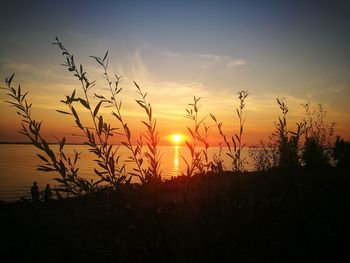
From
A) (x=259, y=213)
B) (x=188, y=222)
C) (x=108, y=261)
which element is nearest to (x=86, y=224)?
(x=108, y=261)

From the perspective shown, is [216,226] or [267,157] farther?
[267,157]

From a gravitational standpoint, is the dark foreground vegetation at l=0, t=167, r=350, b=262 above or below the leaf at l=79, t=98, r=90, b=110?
below

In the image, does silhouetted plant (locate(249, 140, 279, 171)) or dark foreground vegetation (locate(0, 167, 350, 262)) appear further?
silhouetted plant (locate(249, 140, 279, 171))

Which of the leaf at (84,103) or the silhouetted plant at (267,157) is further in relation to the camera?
the silhouetted plant at (267,157)

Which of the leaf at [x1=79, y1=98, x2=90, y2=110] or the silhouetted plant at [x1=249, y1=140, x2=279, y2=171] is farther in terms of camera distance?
the silhouetted plant at [x1=249, y1=140, x2=279, y2=171]

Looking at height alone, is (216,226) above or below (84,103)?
below

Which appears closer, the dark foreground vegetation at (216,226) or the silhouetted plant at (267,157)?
the dark foreground vegetation at (216,226)

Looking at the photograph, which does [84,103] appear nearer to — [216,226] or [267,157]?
[216,226]

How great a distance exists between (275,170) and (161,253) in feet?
13.5

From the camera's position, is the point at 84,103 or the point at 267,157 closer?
the point at 84,103

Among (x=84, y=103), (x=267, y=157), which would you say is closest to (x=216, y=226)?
(x=84, y=103)

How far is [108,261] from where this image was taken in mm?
2643

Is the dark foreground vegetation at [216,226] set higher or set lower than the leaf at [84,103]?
lower

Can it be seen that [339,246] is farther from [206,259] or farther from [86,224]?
[86,224]
